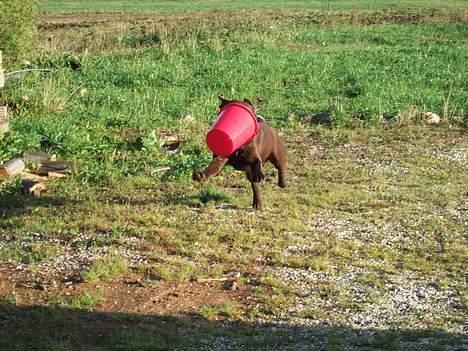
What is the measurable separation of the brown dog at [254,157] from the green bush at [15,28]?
849cm

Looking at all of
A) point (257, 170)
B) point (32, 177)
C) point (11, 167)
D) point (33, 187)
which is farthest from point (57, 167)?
point (257, 170)

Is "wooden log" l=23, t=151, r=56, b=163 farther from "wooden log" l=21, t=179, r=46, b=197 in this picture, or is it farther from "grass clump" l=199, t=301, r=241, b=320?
"grass clump" l=199, t=301, r=241, b=320

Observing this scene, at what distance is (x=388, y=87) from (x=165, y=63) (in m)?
5.86

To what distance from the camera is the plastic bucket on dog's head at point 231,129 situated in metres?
6.84

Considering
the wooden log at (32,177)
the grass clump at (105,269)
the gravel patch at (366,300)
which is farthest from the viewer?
the wooden log at (32,177)

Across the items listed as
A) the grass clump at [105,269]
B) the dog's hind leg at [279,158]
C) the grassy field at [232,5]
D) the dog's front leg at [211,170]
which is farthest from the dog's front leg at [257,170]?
the grassy field at [232,5]

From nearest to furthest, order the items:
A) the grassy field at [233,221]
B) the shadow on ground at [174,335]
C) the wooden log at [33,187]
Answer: the shadow on ground at [174,335] < the grassy field at [233,221] < the wooden log at [33,187]

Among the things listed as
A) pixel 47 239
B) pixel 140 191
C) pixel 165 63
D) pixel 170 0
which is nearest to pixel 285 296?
pixel 47 239

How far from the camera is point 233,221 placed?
7.92m

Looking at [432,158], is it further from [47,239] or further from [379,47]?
[379,47]

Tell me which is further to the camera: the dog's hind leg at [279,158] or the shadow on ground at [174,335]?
the dog's hind leg at [279,158]

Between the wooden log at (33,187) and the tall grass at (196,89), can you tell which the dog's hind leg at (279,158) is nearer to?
the tall grass at (196,89)

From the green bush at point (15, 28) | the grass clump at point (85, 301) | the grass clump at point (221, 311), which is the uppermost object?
the green bush at point (15, 28)

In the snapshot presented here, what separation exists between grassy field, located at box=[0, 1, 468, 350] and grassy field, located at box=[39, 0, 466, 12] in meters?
28.9
